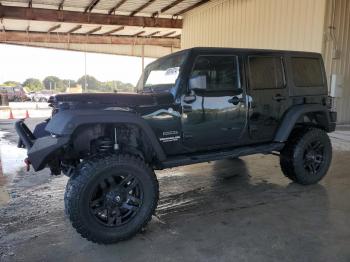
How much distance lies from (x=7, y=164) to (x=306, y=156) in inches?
196

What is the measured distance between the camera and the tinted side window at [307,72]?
15.3 feet

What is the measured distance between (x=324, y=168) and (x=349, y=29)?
5.03 m

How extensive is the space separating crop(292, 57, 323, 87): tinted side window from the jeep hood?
215cm

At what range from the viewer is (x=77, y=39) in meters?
16.5

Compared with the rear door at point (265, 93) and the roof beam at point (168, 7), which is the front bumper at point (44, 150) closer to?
the rear door at point (265, 93)

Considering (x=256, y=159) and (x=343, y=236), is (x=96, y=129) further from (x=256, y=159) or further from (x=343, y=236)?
(x=256, y=159)

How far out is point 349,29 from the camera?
8336mm

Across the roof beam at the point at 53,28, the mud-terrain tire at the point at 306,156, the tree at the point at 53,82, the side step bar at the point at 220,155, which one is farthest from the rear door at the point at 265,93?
the tree at the point at 53,82

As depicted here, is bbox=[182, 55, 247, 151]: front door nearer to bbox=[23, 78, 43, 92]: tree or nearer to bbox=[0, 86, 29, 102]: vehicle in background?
bbox=[0, 86, 29, 102]: vehicle in background

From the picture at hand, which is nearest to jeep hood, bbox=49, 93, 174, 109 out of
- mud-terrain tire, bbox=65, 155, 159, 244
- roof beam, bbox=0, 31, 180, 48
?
mud-terrain tire, bbox=65, 155, 159, 244

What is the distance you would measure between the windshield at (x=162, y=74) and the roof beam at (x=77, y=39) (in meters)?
12.7

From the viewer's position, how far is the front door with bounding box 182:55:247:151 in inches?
147

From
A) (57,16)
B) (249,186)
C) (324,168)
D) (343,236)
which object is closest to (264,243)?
(343,236)

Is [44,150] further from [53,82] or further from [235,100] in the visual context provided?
[53,82]
